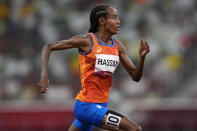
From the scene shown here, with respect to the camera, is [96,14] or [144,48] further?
[96,14]

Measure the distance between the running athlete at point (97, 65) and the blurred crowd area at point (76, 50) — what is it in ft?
15.8

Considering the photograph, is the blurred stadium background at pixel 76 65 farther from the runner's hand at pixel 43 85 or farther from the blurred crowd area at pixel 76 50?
the runner's hand at pixel 43 85

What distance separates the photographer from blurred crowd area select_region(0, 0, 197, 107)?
11.3m

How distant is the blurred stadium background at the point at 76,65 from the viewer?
424 inches

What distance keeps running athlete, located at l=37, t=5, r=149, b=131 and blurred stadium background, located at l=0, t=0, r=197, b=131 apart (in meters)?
4.50

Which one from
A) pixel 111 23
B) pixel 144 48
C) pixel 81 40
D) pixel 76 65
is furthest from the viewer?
pixel 76 65

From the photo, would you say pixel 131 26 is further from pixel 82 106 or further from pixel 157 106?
pixel 82 106

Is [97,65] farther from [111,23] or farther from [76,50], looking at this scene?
[76,50]

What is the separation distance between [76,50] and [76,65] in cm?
42

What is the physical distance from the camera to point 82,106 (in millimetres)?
5871

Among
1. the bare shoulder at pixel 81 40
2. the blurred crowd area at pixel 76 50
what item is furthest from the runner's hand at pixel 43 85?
the blurred crowd area at pixel 76 50

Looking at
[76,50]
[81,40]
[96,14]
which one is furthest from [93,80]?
[76,50]

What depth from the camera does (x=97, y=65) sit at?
5.88 metres

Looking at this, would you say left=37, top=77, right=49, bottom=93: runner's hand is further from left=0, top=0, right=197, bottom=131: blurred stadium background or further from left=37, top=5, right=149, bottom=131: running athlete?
left=0, top=0, right=197, bottom=131: blurred stadium background
